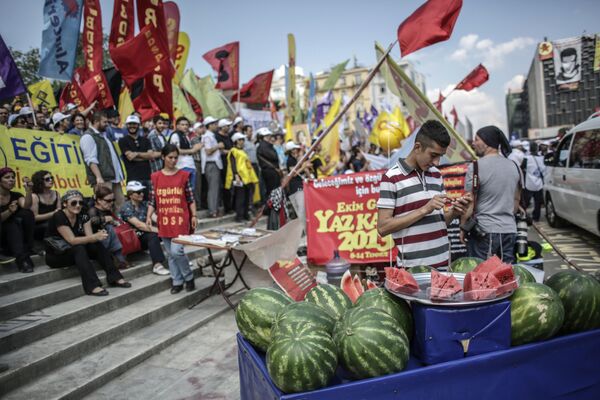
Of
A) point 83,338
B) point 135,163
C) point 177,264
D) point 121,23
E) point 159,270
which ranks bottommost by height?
point 83,338

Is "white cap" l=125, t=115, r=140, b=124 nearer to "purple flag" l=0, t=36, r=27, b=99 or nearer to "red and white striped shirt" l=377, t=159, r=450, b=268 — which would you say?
"purple flag" l=0, t=36, r=27, b=99

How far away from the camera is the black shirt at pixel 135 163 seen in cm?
779

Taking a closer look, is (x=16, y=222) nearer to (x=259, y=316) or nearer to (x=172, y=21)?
(x=259, y=316)

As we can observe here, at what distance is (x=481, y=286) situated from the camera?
1854 millimetres

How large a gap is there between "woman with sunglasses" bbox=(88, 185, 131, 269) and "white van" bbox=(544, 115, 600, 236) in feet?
26.2

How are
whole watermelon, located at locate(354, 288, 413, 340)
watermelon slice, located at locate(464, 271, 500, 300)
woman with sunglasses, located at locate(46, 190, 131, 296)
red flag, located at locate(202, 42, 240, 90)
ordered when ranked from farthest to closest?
red flag, located at locate(202, 42, 240, 90) → woman with sunglasses, located at locate(46, 190, 131, 296) → whole watermelon, located at locate(354, 288, 413, 340) → watermelon slice, located at locate(464, 271, 500, 300)

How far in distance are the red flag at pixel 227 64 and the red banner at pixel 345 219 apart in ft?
22.9

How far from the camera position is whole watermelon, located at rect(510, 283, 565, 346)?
6.13 ft

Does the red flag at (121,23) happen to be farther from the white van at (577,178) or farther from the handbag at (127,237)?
the white van at (577,178)

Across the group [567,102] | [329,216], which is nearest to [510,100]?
[567,102]

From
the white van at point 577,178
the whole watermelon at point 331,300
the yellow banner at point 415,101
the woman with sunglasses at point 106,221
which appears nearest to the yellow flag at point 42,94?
the woman with sunglasses at point 106,221

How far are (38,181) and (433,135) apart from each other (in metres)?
5.67

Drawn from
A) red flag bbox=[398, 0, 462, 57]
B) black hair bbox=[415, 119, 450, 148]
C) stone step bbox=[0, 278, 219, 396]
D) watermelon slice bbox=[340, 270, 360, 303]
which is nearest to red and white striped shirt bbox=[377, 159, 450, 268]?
black hair bbox=[415, 119, 450, 148]

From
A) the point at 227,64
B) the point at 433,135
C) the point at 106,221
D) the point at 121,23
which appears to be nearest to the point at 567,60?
the point at 227,64
